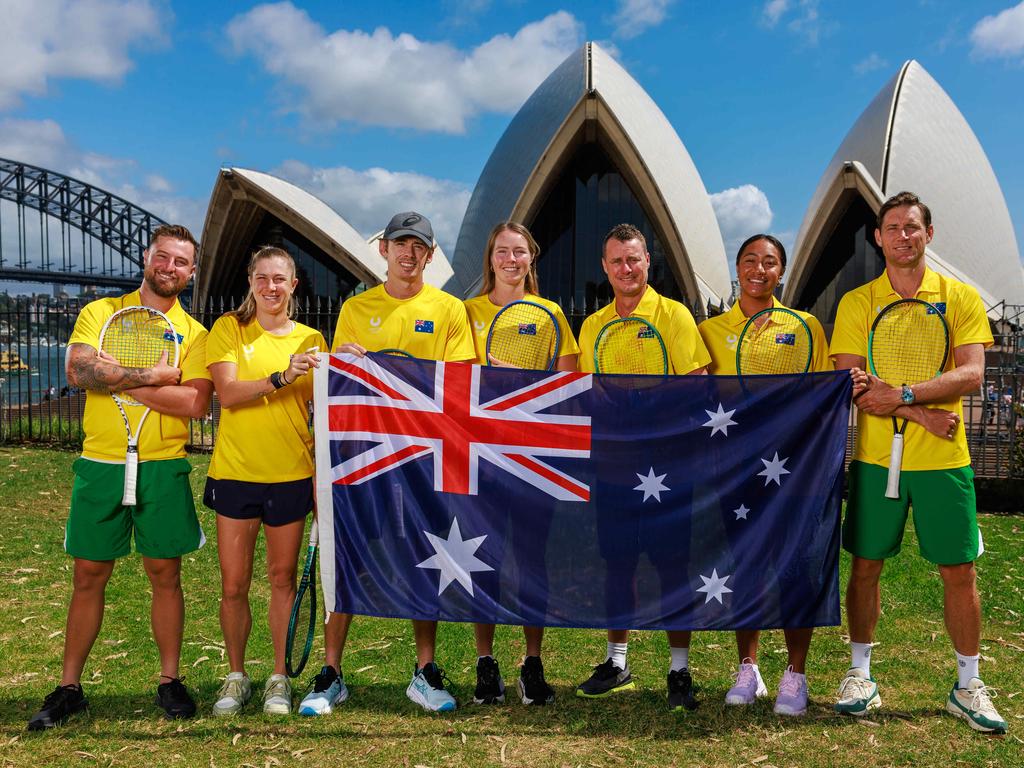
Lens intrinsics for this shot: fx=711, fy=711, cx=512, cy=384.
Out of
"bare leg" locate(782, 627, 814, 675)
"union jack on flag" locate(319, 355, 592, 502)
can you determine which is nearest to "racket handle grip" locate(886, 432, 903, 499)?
"bare leg" locate(782, 627, 814, 675)

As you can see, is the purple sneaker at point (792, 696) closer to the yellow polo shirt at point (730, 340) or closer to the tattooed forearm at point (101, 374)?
the yellow polo shirt at point (730, 340)

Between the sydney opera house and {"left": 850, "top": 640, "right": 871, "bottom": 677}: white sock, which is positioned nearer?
{"left": 850, "top": 640, "right": 871, "bottom": 677}: white sock

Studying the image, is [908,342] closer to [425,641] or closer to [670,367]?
[670,367]

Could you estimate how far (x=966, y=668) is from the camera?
141 inches

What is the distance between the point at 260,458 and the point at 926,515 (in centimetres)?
330

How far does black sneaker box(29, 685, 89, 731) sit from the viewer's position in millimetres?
3367

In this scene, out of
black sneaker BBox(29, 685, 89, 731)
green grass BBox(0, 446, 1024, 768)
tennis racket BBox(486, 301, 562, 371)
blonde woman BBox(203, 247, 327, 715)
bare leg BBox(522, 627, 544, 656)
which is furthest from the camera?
tennis racket BBox(486, 301, 562, 371)

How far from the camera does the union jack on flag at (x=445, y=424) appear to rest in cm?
356

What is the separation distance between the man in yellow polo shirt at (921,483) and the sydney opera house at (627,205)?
708 inches

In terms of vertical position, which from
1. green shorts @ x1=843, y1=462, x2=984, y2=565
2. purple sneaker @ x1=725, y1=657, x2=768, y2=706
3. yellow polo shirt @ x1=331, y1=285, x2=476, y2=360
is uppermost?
yellow polo shirt @ x1=331, y1=285, x2=476, y2=360

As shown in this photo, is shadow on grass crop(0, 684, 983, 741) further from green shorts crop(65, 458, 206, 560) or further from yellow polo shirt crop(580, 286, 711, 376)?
yellow polo shirt crop(580, 286, 711, 376)

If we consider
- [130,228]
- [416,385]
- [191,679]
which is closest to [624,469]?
[416,385]

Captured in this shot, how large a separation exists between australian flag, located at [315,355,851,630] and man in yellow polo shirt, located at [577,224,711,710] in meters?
0.02

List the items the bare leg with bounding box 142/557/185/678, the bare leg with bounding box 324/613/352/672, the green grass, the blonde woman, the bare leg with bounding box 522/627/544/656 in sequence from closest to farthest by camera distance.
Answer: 1. the green grass
2. the blonde woman
3. the bare leg with bounding box 142/557/185/678
4. the bare leg with bounding box 324/613/352/672
5. the bare leg with bounding box 522/627/544/656
